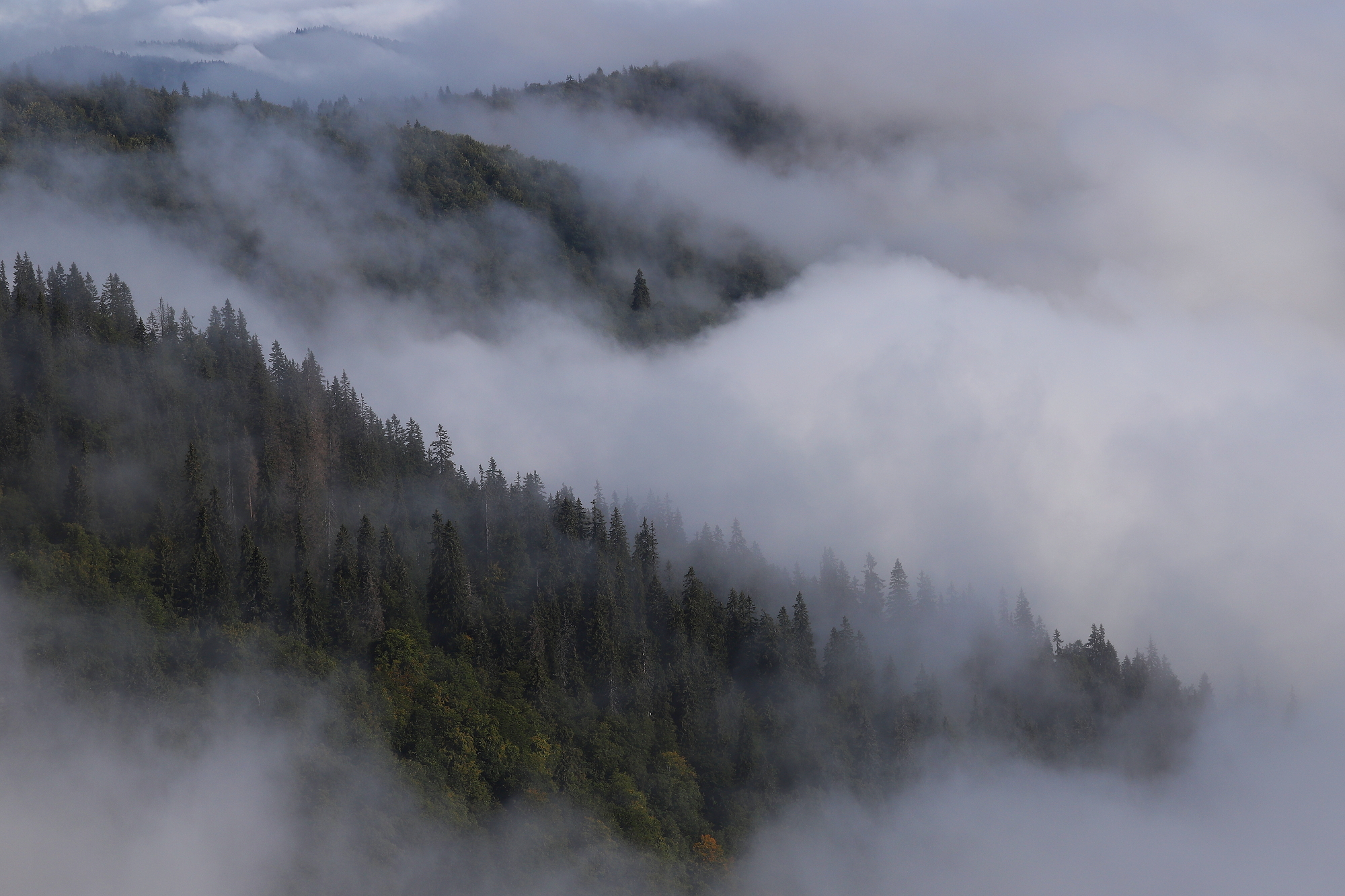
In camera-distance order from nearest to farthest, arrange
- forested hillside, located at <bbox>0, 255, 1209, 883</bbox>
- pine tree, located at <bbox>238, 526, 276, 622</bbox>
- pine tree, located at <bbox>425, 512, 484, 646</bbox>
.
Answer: forested hillside, located at <bbox>0, 255, 1209, 883</bbox>, pine tree, located at <bbox>238, 526, 276, 622</bbox>, pine tree, located at <bbox>425, 512, 484, 646</bbox>

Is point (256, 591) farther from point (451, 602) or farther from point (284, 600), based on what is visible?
point (451, 602)

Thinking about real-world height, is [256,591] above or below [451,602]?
above

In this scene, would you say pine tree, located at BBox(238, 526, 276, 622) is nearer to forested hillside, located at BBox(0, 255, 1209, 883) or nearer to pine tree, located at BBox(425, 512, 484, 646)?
forested hillside, located at BBox(0, 255, 1209, 883)

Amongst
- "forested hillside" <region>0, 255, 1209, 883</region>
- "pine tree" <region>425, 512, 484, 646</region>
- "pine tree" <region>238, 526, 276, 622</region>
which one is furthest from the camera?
"pine tree" <region>425, 512, 484, 646</region>

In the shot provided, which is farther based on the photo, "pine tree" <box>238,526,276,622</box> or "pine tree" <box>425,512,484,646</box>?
"pine tree" <box>425,512,484,646</box>

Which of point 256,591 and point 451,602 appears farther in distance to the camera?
point 451,602

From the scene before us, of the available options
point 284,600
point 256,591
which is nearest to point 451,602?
point 284,600

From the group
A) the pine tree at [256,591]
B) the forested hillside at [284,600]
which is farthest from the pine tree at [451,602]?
the pine tree at [256,591]

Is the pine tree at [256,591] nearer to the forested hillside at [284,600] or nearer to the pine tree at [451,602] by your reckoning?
the forested hillside at [284,600]

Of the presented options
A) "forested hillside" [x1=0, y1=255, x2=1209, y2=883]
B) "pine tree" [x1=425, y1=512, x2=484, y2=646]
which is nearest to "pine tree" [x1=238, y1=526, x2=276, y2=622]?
"forested hillside" [x1=0, y1=255, x2=1209, y2=883]

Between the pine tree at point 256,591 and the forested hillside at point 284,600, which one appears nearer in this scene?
the forested hillside at point 284,600

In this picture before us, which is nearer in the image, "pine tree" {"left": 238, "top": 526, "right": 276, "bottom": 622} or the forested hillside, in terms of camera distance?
the forested hillside
